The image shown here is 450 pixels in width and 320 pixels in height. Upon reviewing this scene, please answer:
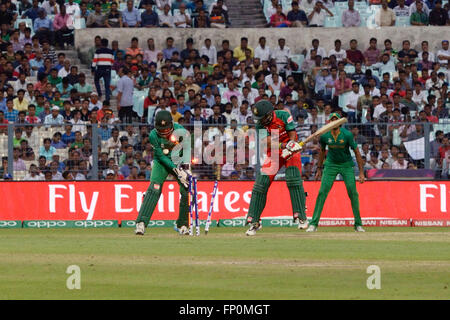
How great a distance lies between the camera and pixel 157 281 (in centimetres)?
1316

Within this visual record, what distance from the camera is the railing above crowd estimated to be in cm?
2711

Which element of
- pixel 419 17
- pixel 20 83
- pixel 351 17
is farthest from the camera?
pixel 419 17

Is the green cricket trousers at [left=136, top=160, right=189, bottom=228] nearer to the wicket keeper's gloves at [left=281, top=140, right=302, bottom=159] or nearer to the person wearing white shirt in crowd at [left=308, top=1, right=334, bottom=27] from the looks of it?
the wicket keeper's gloves at [left=281, top=140, right=302, bottom=159]

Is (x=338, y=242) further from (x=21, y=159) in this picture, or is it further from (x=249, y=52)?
(x=249, y=52)

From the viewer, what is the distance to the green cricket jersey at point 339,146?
22.5 metres

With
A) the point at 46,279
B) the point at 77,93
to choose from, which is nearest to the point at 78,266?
the point at 46,279

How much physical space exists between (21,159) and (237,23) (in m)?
13.4

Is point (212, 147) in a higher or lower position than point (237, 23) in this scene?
lower

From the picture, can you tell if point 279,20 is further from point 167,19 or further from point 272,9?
point 167,19

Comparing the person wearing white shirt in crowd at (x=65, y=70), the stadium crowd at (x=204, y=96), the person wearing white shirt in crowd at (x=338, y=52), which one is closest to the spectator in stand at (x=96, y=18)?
the stadium crowd at (x=204, y=96)

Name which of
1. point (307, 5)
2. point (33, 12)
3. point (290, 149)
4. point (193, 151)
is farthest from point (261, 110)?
point (307, 5)

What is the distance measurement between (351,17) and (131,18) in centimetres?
744

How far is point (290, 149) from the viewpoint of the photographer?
805 inches

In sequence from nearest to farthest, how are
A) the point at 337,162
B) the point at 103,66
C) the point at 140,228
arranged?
the point at 140,228, the point at 337,162, the point at 103,66
